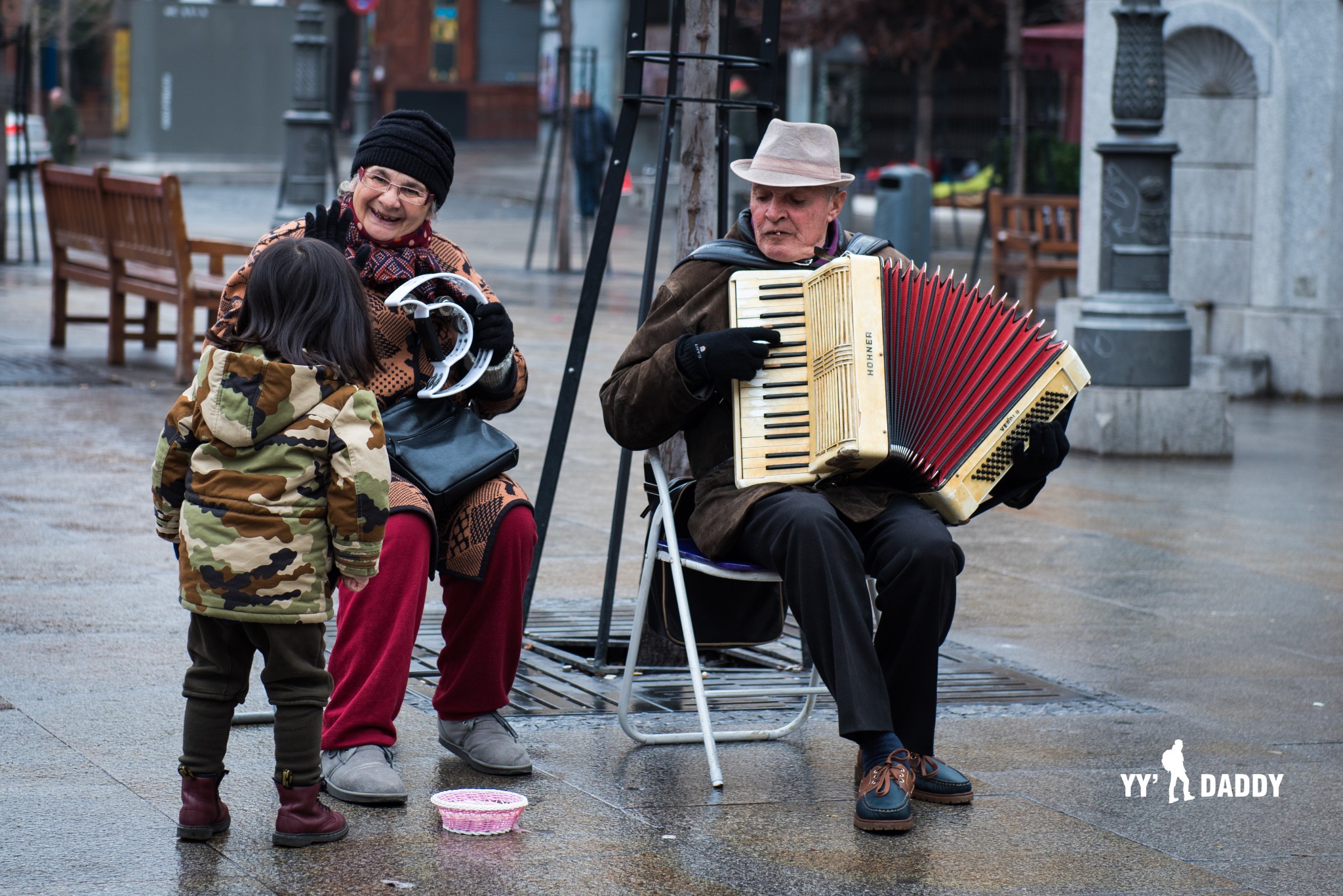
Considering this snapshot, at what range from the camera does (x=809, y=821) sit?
4086 millimetres

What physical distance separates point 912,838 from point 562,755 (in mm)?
946

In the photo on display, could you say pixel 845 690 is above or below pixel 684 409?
below

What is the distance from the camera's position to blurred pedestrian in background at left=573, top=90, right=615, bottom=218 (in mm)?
22703

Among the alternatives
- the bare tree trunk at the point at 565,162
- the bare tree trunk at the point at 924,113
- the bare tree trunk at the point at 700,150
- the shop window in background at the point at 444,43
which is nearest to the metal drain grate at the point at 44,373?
the bare tree trunk at the point at 700,150

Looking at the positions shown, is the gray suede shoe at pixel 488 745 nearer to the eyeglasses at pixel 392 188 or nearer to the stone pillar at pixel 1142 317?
the eyeglasses at pixel 392 188

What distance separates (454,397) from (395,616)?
0.64 meters

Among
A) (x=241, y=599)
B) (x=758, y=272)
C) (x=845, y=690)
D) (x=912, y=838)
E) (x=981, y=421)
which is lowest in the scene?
(x=912, y=838)

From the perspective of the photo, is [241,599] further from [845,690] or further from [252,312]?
[845,690]

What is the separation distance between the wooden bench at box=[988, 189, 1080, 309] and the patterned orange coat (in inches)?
369

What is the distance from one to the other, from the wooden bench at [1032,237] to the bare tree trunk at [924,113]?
33.9ft

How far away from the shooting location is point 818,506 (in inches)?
168

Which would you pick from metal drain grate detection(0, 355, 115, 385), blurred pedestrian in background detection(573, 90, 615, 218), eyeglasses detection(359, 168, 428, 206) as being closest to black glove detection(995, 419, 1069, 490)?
eyeglasses detection(359, 168, 428, 206)

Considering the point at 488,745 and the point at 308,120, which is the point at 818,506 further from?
the point at 308,120

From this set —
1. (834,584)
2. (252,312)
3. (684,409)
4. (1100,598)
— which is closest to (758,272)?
(684,409)
